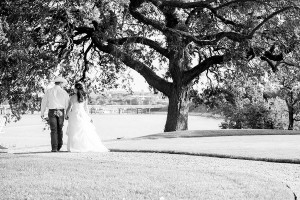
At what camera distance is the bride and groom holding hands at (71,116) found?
1497 centimetres

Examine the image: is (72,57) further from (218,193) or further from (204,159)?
(218,193)

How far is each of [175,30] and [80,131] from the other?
949cm

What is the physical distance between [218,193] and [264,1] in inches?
575

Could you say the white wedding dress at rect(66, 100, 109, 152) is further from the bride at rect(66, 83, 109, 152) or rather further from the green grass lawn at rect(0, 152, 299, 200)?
the green grass lawn at rect(0, 152, 299, 200)

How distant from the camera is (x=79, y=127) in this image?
1505 centimetres

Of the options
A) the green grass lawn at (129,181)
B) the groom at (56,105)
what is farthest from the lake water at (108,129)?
the green grass lawn at (129,181)

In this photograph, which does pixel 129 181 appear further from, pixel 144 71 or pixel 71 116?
pixel 144 71

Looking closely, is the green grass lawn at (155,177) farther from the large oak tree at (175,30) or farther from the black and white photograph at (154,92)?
the large oak tree at (175,30)

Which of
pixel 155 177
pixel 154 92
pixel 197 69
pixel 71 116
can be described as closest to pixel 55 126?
pixel 71 116

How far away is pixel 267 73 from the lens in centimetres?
2992

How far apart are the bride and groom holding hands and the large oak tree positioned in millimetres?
8363

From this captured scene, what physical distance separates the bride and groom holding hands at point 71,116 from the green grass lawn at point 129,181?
251cm

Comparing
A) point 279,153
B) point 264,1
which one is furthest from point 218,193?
point 264,1

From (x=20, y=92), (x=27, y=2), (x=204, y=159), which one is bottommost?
(x=204, y=159)
